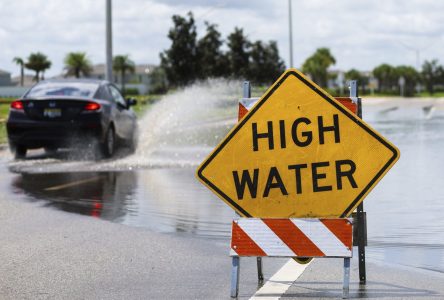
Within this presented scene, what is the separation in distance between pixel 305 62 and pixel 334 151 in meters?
172

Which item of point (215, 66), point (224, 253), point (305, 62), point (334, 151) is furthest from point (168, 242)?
point (305, 62)

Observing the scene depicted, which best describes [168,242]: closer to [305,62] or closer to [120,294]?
[120,294]

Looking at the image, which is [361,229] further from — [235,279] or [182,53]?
[182,53]

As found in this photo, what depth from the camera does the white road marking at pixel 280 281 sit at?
6.38 metres

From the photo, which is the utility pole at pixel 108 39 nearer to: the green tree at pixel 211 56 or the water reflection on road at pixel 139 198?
the water reflection on road at pixel 139 198

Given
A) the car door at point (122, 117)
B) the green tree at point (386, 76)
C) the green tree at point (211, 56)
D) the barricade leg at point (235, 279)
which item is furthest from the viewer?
the green tree at point (386, 76)

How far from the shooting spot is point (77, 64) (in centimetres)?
17412

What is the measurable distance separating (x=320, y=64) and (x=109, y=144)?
160 m

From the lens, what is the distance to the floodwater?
8891mm

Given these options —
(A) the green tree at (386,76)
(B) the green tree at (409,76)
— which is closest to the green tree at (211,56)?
(B) the green tree at (409,76)

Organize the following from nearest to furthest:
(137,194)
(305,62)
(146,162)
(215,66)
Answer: (137,194)
(146,162)
(215,66)
(305,62)

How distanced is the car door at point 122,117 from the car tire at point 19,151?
1.78 meters

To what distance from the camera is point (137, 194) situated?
1253 centimetres

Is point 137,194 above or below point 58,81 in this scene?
below
